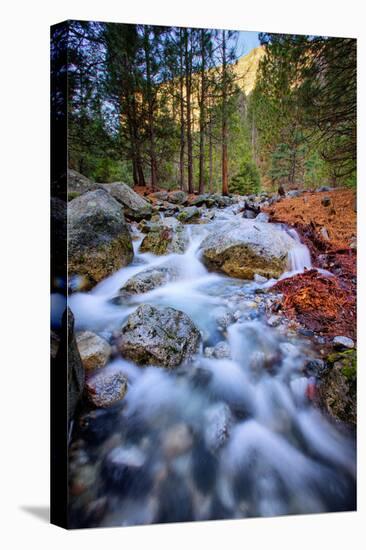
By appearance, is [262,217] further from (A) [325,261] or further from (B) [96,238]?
(B) [96,238]

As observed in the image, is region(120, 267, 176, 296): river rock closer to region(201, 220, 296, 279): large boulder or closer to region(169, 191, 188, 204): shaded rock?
region(201, 220, 296, 279): large boulder

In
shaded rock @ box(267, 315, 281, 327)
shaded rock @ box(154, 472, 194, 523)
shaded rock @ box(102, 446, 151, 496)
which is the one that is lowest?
shaded rock @ box(154, 472, 194, 523)

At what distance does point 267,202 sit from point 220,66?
3.29ft

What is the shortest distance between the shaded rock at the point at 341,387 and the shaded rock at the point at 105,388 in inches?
55.8

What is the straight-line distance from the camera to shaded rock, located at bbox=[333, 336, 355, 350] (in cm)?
352

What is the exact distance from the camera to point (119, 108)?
313 cm

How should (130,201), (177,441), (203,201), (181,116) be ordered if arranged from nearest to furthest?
(177,441)
(130,201)
(181,116)
(203,201)

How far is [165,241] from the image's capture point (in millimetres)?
3359

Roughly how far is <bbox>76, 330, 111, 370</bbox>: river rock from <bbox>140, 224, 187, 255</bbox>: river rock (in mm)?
681

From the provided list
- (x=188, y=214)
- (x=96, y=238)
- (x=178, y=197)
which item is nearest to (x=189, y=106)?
(x=178, y=197)

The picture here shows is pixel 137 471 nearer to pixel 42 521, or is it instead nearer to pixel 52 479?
pixel 52 479

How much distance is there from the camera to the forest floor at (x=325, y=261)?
3504 mm

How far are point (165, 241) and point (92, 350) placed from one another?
90cm

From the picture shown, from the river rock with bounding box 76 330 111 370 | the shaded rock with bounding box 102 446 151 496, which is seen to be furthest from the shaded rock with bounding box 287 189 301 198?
the shaded rock with bounding box 102 446 151 496
